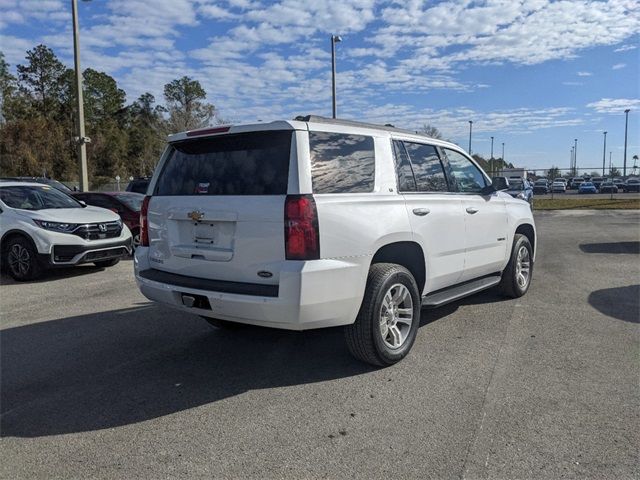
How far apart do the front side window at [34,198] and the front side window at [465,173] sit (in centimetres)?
708

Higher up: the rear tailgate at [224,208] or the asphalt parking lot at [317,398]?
the rear tailgate at [224,208]

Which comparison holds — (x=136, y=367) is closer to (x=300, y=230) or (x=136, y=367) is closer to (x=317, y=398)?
(x=317, y=398)

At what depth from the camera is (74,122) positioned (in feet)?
205

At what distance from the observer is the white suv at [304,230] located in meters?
3.75

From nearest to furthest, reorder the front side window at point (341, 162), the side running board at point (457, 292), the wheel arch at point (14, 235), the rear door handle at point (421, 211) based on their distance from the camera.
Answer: the front side window at point (341, 162)
the rear door handle at point (421, 211)
the side running board at point (457, 292)
the wheel arch at point (14, 235)

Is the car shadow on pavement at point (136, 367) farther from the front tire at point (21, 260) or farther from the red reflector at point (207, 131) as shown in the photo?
the front tire at point (21, 260)

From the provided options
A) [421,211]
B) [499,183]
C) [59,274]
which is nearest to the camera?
[421,211]

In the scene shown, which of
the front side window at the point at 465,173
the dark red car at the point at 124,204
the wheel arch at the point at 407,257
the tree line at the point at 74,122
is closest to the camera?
the wheel arch at the point at 407,257

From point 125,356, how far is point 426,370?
2677mm

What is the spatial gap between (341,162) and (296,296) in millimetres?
1171

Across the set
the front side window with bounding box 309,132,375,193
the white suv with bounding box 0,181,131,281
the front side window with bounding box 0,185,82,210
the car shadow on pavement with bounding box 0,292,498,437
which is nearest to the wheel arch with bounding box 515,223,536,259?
the car shadow on pavement with bounding box 0,292,498,437

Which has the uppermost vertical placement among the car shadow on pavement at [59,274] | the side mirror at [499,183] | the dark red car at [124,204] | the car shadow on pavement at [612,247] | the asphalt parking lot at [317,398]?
the side mirror at [499,183]

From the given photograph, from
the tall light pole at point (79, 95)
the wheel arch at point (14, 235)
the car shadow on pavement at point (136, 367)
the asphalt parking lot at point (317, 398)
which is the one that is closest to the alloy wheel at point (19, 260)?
the wheel arch at point (14, 235)

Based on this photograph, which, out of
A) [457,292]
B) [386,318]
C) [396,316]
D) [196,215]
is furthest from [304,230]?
[457,292]
